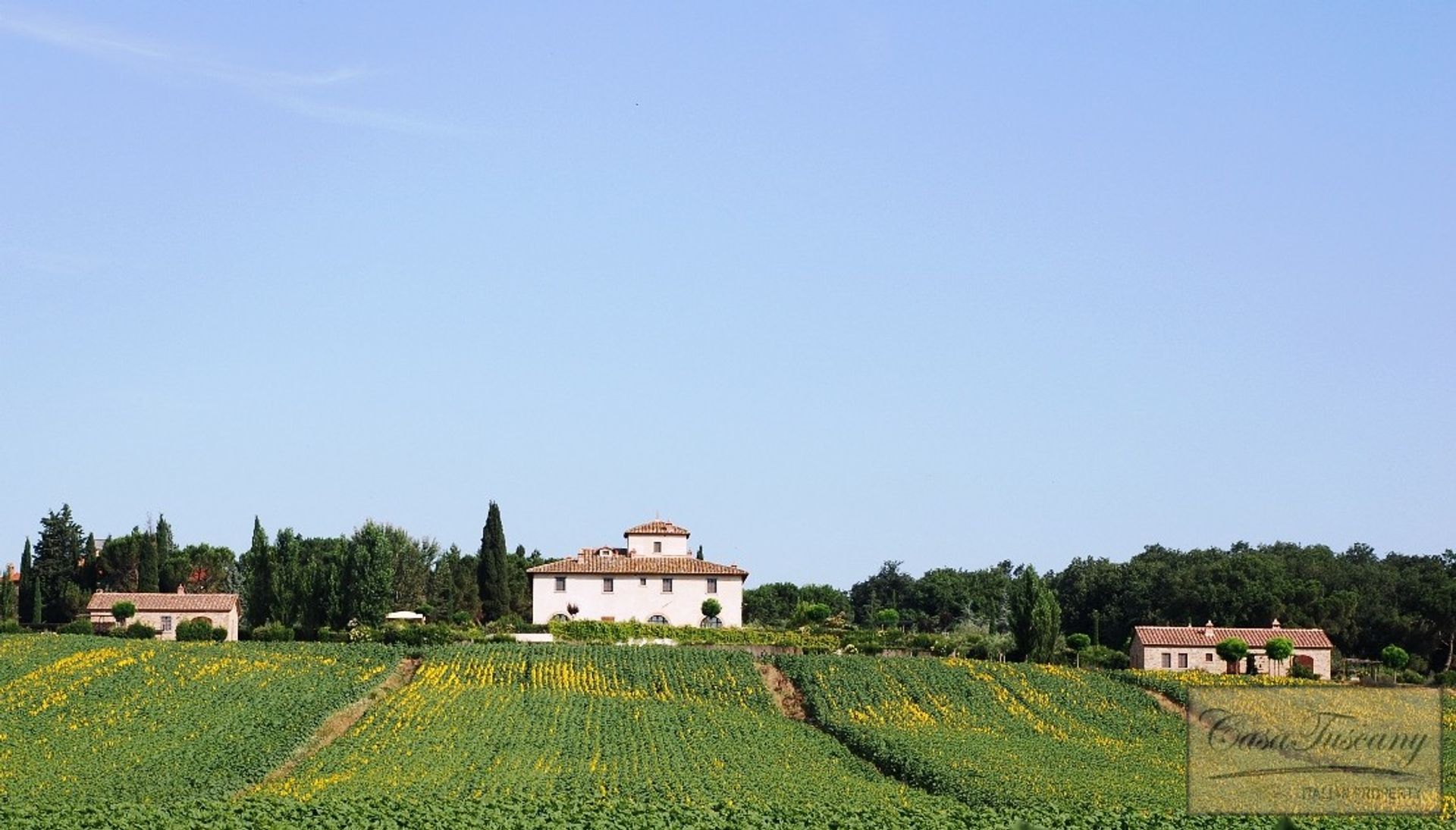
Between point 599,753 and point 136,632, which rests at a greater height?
point 136,632

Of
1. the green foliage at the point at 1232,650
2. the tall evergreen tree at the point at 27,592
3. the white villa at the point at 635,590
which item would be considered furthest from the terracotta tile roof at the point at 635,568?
the tall evergreen tree at the point at 27,592

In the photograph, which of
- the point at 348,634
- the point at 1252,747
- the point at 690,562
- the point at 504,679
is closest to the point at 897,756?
the point at 1252,747

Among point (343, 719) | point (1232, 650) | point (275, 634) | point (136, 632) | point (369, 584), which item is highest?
point (369, 584)

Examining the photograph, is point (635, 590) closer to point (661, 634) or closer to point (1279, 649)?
point (661, 634)

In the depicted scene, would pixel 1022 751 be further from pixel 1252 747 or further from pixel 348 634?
pixel 348 634

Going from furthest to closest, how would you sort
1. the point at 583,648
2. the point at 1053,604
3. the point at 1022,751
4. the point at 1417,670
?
the point at 1417,670
the point at 1053,604
the point at 583,648
the point at 1022,751

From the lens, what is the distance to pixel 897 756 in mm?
48062

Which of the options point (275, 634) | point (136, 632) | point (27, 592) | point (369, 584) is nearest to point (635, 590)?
point (369, 584)

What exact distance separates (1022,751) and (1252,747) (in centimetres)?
816

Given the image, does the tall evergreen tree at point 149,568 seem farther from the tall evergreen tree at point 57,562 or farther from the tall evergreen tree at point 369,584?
the tall evergreen tree at point 369,584

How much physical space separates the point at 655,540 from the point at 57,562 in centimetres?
4676

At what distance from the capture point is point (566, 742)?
49.2 meters

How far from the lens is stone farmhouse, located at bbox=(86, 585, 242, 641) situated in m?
89.2

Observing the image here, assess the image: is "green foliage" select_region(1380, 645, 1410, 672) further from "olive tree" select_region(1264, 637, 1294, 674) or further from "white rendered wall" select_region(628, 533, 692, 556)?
"white rendered wall" select_region(628, 533, 692, 556)
